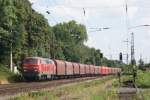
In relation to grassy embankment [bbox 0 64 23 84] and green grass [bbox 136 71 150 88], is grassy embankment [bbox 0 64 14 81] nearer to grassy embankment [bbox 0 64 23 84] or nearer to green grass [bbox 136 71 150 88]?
grassy embankment [bbox 0 64 23 84]

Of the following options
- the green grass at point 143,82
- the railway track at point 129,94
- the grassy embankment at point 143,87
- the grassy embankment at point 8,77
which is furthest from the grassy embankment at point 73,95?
the grassy embankment at point 8,77

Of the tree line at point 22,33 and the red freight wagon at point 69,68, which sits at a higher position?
the tree line at point 22,33

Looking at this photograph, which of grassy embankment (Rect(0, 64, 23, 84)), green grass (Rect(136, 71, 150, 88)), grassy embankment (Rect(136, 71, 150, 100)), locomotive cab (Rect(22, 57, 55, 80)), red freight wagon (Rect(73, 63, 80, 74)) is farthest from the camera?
red freight wagon (Rect(73, 63, 80, 74))

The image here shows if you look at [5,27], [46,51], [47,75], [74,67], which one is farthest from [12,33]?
[46,51]

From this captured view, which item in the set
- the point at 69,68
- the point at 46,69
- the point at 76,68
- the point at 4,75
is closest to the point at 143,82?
the point at 46,69

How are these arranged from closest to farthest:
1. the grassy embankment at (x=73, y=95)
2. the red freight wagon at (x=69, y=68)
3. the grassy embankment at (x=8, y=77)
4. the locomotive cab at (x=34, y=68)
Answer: the grassy embankment at (x=73, y=95), the locomotive cab at (x=34, y=68), the grassy embankment at (x=8, y=77), the red freight wagon at (x=69, y=68)

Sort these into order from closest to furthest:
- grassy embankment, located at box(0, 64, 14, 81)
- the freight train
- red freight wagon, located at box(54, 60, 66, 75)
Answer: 1. the freight train
2. grassy embankment, located at box(0, 64, 14, 81)
3. red freight wagon, located at box(54, 60, 66, 75)

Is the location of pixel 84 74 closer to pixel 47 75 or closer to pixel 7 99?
pixel 47 75

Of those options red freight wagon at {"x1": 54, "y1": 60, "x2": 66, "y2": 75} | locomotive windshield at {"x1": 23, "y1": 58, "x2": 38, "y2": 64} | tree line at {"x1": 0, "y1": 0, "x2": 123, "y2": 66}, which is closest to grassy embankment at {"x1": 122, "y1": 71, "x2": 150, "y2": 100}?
locomotive windshield at {"x1": 23, "y1": 58, "x2": 38, "y2": 64}

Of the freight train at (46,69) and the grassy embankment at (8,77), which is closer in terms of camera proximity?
the freight train at (46,69)

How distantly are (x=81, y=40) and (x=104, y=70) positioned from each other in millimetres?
64973

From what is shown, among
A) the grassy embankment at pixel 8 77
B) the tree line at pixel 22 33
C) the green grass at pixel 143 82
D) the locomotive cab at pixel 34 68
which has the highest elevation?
the tree line at pixel 22 33

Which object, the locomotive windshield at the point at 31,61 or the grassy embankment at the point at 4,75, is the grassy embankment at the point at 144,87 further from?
the grassy embankment at the point at 4,75

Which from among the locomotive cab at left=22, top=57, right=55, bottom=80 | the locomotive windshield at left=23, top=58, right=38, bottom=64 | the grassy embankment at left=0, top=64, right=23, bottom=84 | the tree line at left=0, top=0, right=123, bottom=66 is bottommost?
the grassy embankment at left=0, top=64, right=23, bottom=84
